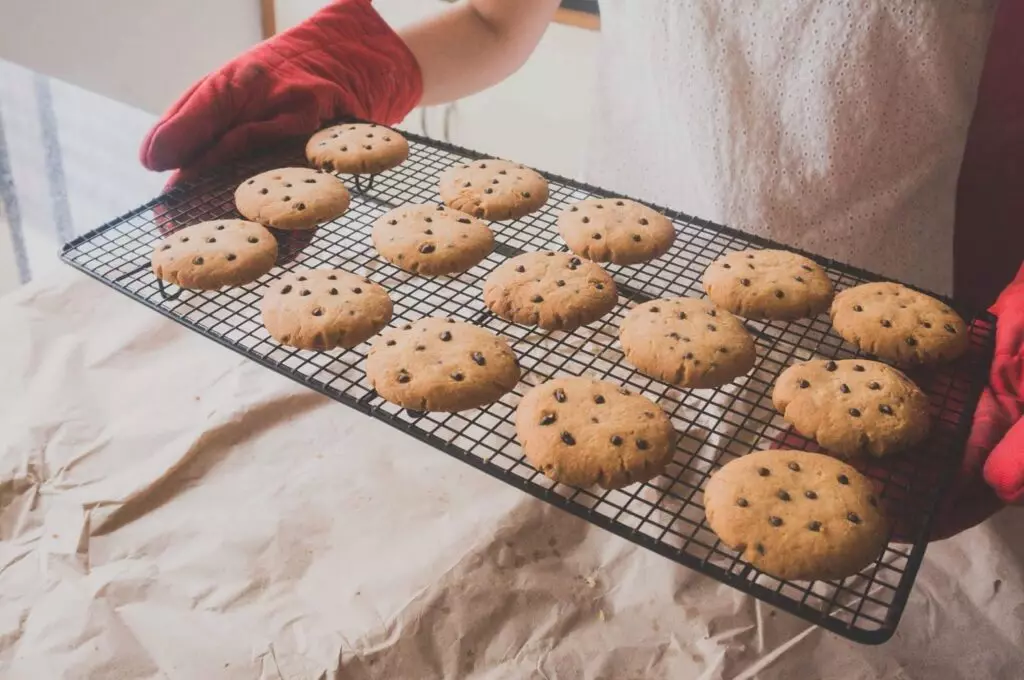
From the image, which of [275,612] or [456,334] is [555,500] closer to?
[456,334]

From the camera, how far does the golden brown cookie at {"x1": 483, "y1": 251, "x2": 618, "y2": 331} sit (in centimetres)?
108

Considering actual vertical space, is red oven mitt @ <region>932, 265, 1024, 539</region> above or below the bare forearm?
below

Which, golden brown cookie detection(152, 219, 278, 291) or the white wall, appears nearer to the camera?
golden brown cookie detection(152, 219, 278, 291)

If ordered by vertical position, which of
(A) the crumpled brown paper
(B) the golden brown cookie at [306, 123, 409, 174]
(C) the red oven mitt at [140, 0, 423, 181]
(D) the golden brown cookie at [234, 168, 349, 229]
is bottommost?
(A) the crumpled brown paper

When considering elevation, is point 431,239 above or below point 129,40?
above

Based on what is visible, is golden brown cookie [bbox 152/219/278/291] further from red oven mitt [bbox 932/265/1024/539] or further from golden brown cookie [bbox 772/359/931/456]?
red oven mitt [bbox 932/265/1024/539]

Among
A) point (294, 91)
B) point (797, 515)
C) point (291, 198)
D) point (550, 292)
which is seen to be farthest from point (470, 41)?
point (797, 515)

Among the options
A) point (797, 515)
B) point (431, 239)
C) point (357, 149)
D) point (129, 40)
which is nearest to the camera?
point (797, 515)

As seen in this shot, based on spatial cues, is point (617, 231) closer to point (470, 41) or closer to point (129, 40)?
point (470, 41)

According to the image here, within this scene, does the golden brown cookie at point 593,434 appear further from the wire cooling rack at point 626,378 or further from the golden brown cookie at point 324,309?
the golden brown cookie at point 324,309

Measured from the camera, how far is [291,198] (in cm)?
121

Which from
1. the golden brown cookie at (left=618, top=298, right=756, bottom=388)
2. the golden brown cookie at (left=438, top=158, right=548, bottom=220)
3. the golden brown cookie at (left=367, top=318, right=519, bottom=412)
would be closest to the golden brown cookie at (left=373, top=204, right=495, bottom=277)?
the golden brown cookie at (left=438, top=158, right=548, bottom=220)

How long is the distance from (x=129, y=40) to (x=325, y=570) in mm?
1955

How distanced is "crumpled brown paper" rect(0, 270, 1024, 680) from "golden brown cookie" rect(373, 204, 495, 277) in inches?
10.1
